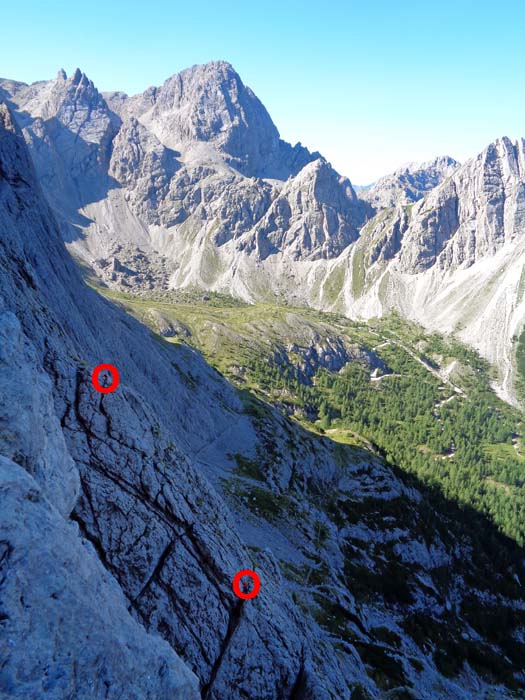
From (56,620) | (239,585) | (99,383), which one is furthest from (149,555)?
(56,620)

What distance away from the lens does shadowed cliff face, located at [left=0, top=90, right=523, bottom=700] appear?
492 inches

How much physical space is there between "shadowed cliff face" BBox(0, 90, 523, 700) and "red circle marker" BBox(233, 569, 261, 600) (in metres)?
0.72

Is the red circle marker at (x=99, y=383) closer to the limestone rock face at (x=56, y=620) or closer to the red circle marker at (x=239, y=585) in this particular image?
the limestone rock face at (x=56, y=620)

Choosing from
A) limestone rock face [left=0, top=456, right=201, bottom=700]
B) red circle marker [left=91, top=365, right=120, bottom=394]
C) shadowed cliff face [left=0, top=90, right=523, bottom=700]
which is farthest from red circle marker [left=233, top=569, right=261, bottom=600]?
red circle marker [left=91, top=365, right=120, bottom=394]

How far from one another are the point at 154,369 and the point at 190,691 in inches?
2931

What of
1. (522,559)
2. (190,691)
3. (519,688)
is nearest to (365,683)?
(190,691)

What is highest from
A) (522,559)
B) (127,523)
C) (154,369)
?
(127,523)

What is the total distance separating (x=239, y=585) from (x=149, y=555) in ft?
26.0

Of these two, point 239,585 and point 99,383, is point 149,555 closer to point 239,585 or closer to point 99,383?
point 239,585

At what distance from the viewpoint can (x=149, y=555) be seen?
904 inches

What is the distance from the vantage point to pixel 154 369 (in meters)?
87.2

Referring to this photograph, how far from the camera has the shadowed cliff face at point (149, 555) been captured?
12492 mm

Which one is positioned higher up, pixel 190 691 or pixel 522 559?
pixel 190 691

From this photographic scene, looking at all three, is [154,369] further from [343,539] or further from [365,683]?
[365,683]
